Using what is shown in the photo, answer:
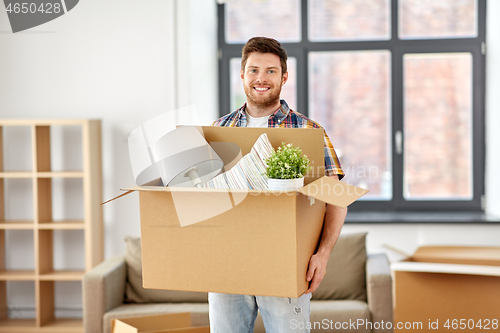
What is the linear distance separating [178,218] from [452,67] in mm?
2938

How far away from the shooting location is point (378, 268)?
2.34m

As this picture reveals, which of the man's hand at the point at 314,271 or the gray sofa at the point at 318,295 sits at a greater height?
the man's hand at the point at 314,271

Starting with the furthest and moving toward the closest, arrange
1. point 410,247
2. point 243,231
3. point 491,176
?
point 491,176
point 410,247
point 243,231

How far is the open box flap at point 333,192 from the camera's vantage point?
945 millimetres

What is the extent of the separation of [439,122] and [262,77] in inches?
95.1

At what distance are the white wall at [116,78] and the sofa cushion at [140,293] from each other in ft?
1.44

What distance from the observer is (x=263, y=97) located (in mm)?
1383

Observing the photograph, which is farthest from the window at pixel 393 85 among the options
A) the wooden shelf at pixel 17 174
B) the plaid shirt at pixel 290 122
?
the plaid shirt at pixel 290 122

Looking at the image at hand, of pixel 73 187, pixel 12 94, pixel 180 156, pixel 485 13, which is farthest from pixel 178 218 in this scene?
pixel 485 13

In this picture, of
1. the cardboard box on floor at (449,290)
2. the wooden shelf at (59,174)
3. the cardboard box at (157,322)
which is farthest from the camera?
the wooden shelf at (59,174)

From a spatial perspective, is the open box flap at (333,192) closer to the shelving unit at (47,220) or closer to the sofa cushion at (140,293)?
the sofa cushion at (140,293)

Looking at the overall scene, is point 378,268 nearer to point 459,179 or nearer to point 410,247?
point 410,247

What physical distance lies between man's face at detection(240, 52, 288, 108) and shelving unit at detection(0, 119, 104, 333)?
170cm

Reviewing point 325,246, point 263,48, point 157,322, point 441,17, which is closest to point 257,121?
point 263,48
